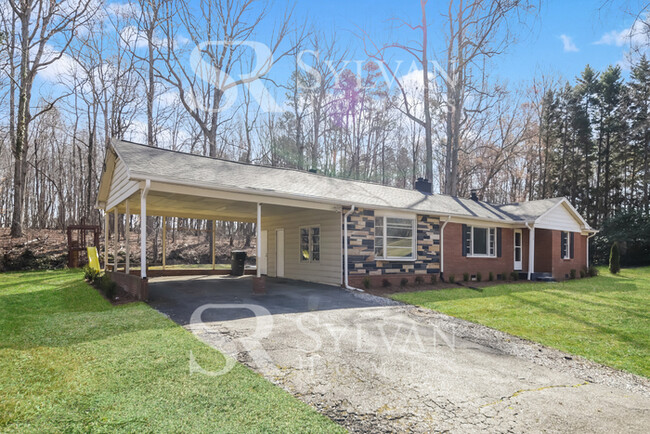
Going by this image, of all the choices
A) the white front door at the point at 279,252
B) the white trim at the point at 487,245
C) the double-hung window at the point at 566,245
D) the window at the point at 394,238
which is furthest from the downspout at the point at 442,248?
the double-hung window at the point at 566,245

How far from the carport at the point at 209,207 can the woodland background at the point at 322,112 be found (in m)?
6.28

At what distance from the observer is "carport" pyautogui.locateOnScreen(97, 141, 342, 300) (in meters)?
8.48

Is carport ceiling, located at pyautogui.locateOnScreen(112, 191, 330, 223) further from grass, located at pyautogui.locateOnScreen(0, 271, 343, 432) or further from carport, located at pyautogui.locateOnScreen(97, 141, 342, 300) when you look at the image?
grass, located at pyautogui.locateOnScreen(0, 271, 343, 432)

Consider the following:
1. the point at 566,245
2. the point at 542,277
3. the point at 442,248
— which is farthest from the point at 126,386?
the point at 566,245

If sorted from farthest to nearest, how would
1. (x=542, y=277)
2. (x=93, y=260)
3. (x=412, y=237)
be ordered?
(x=542, y=277) → (x=412, y=237) → (x=93, y=260)

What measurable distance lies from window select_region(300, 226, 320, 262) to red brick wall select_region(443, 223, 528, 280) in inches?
191

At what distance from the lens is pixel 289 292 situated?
33.5 feet

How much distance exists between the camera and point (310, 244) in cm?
1308

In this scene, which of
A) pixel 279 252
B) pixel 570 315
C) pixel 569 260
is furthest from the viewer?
pixel 569 260

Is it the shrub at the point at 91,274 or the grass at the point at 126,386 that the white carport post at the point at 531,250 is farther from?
the shrub at the point at 91,274

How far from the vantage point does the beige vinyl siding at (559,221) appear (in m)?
16.8

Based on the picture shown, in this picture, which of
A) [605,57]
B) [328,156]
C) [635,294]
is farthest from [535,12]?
[328,156]

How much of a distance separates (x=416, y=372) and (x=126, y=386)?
3129 millimetres

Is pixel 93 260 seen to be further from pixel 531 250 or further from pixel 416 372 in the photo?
pixel 531 250
